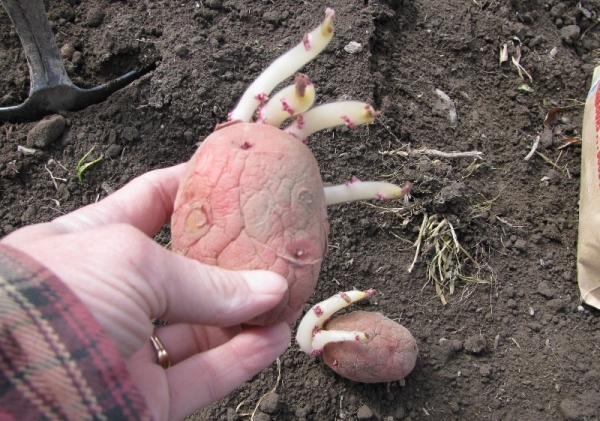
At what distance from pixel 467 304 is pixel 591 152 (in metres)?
0.89

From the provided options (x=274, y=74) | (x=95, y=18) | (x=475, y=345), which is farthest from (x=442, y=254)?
(x=95, y=18)

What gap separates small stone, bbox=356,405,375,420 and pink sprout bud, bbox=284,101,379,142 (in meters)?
0.99

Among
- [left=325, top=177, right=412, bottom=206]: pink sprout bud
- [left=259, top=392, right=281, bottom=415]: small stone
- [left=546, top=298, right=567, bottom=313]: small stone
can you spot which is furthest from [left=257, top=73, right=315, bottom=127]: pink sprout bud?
[left=546, top=298, right=567, bottom=313]: small stone

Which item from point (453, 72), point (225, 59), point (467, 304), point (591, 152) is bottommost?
point (467, 304)

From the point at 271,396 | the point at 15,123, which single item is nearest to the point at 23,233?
the point at 271,396

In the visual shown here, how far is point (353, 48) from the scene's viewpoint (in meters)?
2.37

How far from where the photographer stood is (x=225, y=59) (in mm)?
2318

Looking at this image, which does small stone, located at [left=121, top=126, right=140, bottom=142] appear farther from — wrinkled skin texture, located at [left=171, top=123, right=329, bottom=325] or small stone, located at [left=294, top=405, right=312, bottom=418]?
small stone, located at [left=294, top=405, right=312, bottom=418]

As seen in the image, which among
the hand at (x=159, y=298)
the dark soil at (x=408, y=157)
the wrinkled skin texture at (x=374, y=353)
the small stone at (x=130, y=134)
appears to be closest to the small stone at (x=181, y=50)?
the dark soil at (x=408, y=157)

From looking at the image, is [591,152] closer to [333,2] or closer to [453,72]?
[453,72]

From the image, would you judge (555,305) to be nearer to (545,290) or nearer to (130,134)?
(545,290)

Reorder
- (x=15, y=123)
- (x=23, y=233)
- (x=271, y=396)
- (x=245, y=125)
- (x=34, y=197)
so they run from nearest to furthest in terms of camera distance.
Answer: (x=23, y=233)
(x=245, y=125)
(x=271, y=396)
(x=34, y=197)
(x=15, y=123)

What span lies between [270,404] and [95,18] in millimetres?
2015

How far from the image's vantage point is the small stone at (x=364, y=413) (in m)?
1.77
